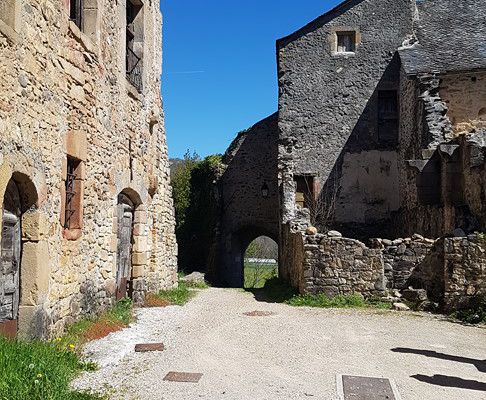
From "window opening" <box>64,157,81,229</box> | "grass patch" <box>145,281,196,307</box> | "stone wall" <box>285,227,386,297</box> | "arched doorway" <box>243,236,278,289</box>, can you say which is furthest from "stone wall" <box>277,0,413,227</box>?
"arched doorway" <box>243,236,278,289</box>

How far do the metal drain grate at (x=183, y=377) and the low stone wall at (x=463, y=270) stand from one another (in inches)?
228

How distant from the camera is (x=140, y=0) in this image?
1009cm

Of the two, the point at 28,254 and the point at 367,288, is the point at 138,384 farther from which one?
the point at 367,288

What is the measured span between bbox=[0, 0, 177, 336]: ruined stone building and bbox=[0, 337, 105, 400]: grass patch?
3.06 ft

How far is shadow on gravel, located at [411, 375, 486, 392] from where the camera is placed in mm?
4812

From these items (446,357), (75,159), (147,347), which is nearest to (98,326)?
(147,347)

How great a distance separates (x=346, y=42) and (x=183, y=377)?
13535mm

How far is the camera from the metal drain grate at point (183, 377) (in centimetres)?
477

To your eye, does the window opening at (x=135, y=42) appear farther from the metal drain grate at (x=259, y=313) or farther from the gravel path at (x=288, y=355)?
the metal drain grate at (x=259, y=313)

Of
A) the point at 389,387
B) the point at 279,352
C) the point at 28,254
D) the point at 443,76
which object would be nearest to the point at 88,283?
the point at 28,254

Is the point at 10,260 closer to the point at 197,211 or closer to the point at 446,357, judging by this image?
the point at 446,357

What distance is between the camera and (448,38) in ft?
48.8

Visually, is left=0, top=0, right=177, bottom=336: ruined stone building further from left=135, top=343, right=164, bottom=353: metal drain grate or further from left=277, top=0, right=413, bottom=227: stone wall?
left=277, top=0, right=413, bottom=227: stone wall

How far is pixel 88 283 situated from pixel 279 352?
3.14 meters
